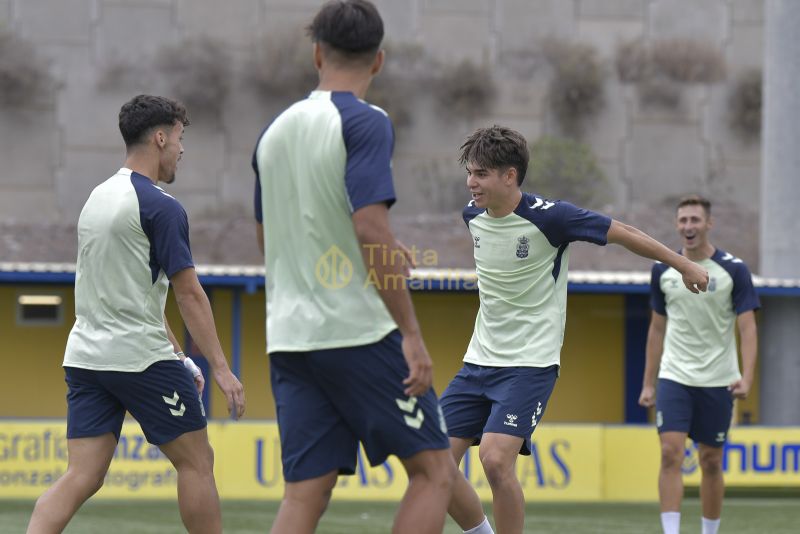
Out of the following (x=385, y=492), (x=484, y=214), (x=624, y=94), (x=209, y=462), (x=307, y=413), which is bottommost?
(x=385, y=492)

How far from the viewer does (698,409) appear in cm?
861

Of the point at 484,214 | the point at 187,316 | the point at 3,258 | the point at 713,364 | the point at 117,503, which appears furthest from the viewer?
the point at 3,258

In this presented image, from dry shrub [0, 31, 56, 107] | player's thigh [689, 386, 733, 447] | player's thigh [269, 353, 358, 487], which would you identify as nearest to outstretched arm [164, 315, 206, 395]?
player's thigh [269, 353, 358, 487]

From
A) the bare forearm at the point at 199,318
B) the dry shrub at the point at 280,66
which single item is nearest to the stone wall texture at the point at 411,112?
the dry shrub at the point at 280,66

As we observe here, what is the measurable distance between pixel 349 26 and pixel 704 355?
484 centimetres

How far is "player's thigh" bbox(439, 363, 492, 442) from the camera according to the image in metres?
6.68

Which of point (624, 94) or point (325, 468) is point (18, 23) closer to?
point (624, 94)

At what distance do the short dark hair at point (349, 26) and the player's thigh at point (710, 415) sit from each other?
15.7 ft

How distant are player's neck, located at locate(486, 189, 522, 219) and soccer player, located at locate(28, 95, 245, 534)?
1.61 meters

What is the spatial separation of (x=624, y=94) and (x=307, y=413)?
70.8 ft

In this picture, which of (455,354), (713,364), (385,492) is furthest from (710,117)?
(713,364)

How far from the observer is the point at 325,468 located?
4566 mm

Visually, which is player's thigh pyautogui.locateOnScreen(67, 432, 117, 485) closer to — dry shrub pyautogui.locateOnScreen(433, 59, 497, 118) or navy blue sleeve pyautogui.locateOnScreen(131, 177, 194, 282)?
navy blue sleeve pyautogui.locateOnScreen(131, 177, 194, 282)

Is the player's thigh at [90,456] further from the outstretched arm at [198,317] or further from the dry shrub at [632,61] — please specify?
the dry shrub at [632,61]
